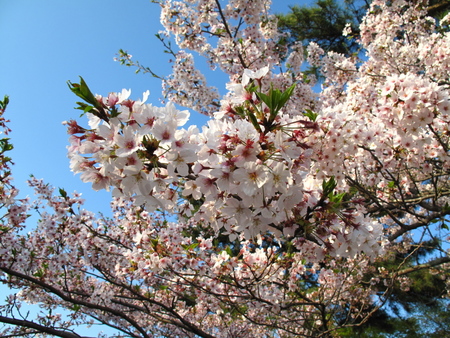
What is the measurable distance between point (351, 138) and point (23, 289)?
485 cm

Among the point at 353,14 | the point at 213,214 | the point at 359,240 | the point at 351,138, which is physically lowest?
the point at 359,240

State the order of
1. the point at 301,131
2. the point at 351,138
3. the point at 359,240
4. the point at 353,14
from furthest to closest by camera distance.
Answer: the point at 353,14 → the point at 351,138 → the point at 359,240 → the point at 301,131

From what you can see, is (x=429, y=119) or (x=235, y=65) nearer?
(x=429, y=119)

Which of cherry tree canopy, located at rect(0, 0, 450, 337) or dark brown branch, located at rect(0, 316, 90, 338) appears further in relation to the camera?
dark brown branch, located at rect(0, 316, 90, 338)

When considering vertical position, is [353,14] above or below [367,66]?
above

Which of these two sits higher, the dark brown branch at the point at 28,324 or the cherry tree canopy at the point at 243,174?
the cherry tree canopy at the point at 243,174

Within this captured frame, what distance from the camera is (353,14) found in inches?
396

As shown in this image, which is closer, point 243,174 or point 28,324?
point 243,174

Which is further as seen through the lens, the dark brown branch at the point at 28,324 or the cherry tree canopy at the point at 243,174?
the dark brown branch at the point at 28,324

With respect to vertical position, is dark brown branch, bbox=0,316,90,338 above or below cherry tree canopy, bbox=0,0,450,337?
below

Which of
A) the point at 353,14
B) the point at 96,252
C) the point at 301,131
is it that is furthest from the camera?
the point at 353,14

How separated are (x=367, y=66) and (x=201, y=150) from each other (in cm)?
446

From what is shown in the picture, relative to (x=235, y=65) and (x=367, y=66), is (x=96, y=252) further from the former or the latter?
(x=367, y=66)

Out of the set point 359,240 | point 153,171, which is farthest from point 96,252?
point 359,240
